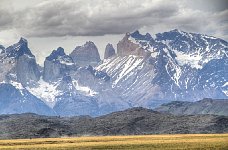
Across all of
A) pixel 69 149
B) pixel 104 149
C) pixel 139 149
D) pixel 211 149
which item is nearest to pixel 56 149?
pixel 69 149

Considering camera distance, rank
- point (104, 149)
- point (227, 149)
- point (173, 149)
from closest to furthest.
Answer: point (227, 149) < point (173, 149) < point (104, 149)

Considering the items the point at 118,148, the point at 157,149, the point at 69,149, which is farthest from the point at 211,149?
the point at 69,149

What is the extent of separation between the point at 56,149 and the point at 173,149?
40.8m

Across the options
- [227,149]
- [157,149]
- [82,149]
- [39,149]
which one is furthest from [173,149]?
[39,149]

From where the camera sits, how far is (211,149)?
15175 cm

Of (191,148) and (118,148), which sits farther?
(118,148)

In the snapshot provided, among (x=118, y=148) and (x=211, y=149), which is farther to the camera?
(x=118, y=148)

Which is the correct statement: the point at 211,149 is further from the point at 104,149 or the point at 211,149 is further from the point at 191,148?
the point at 104,149

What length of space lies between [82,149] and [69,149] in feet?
14.0

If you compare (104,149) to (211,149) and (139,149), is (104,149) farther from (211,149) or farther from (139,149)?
(211,149)

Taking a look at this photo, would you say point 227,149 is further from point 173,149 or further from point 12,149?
point 12,149

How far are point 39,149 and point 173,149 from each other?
47.7 m

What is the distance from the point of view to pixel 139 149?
16688cm

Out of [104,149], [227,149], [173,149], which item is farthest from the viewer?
[104,149]
